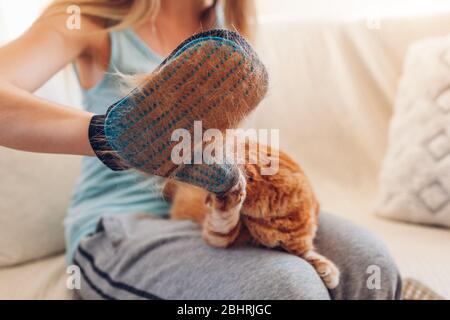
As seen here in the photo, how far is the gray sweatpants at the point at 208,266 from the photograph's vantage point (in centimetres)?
53

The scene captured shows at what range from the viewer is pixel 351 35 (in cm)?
102

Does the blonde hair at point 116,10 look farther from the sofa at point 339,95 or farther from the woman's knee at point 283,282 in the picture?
the sofa at point 339,95

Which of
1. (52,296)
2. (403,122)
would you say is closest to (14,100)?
(52,296)

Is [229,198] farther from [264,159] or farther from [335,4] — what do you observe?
[335,4]

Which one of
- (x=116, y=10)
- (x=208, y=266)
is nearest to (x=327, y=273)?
(x=208, y=266)

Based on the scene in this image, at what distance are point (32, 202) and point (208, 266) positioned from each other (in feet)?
1.02

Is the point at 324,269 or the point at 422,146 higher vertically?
the point at 422,146

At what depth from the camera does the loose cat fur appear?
1.59 feet

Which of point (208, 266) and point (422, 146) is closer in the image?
point (208, 266)

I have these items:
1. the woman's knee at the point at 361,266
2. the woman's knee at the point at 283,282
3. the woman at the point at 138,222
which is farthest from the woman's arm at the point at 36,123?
the woman's knee at the point at 361,266

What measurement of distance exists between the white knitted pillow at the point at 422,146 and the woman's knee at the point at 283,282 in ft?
1.30

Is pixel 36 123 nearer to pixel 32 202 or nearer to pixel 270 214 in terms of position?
pixel 270 214

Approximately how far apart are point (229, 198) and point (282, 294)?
0.13 m

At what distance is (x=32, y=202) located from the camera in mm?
719
